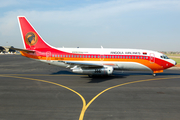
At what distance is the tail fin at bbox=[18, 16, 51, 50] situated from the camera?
74.8ft

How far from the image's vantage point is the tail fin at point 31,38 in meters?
22.8

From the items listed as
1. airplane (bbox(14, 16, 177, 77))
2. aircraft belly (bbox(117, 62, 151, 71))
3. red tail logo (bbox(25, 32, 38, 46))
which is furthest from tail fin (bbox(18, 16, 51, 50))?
aircraft belly (bbox(117, 62, 151, 71))

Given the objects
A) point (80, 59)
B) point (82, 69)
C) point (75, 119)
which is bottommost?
point (75, 119)

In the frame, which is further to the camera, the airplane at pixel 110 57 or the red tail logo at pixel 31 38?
the red tail logo at pixel 31 38

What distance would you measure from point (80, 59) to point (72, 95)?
1012 centimetres

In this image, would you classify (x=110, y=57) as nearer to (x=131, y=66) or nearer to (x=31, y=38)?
(x=131, y=66)

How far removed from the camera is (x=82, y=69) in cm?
1933

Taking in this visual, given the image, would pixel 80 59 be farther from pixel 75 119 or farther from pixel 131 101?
pixel 75 119

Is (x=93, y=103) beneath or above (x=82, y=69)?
beneath

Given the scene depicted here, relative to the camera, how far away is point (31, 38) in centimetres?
2297

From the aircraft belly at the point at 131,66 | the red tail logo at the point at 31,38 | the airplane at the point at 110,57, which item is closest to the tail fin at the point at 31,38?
the red tail logo at the point at 31,38

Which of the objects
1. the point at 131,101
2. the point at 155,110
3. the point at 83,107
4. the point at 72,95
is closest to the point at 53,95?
the point at 72,95

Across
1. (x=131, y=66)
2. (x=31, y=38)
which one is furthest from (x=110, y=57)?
(x=31, y=38)

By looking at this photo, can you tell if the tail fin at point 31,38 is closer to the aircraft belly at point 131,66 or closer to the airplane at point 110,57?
the airplane at point 110,57
